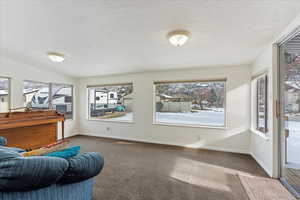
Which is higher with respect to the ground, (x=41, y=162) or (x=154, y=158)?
(x=41, y=162)

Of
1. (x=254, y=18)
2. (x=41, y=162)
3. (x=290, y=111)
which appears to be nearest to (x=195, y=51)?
(x=254, y=18)

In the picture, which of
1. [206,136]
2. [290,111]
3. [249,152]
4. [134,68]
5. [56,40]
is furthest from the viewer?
[134,68]

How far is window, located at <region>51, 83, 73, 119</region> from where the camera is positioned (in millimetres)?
4690

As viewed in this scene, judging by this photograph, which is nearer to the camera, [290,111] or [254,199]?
[254,199]

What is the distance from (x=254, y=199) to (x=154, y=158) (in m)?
1.79

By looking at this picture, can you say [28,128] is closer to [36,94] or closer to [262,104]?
[36,94]

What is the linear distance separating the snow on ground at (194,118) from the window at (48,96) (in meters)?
3.33

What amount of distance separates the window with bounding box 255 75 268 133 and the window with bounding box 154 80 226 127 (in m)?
0.72

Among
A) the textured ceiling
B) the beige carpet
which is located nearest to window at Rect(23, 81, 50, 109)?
the textured ceiling

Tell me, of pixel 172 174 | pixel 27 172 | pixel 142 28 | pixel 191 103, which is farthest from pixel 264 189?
pixel 142 28

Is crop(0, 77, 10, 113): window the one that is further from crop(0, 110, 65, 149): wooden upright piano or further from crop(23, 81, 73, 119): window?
crop(0, 110, 65, 149): wooden upright piano

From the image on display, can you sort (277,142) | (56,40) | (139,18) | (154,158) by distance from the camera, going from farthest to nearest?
(154,158), (56,40), (277,142), (139,18)

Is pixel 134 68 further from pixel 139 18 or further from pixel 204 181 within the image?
pixel 204 181

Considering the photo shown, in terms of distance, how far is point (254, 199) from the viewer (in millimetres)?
1812
